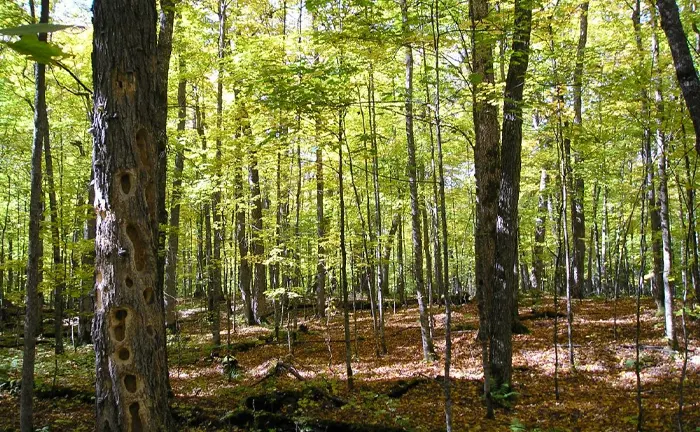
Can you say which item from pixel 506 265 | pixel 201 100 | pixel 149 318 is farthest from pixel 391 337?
pixel 201 100

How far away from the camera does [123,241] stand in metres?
2.97

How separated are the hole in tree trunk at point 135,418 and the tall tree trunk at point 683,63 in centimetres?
507

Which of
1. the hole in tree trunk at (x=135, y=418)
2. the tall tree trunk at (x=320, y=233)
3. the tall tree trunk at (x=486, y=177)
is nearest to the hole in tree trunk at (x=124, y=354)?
the hole in tree trunk at (x=135, y=418)

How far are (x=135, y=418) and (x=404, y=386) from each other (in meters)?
6.35

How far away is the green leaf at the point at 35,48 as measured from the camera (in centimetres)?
69

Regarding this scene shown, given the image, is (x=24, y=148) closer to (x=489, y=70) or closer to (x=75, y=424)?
(x=75, y=424)

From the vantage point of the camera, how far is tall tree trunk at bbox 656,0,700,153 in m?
4.05

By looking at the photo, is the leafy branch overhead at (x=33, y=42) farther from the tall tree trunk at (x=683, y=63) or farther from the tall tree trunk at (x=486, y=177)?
the tall tree trunk at (x=486, y=177)

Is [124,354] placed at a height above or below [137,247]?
Answer: below

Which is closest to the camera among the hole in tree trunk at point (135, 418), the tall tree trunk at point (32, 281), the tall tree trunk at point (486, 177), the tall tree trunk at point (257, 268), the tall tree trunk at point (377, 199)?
the hole in tree trunk at point (135, 418)

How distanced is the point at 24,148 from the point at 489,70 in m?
16.8

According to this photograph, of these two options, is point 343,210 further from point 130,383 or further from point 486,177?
point 130,383

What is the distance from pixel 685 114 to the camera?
6.42 meters

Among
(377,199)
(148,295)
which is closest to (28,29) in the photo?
(148,295)
